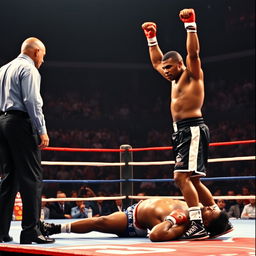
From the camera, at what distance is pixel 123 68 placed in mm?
11328

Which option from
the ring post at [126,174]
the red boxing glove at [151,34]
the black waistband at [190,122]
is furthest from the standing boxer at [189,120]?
the ring post at [126,174]

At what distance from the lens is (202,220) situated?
108 inches

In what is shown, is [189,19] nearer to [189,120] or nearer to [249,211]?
[189,120]

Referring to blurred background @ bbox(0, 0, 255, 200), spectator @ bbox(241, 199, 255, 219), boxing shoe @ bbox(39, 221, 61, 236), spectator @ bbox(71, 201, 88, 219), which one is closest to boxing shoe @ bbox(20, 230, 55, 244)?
boxing shoe @ bbox(39, 221, 61, 236)

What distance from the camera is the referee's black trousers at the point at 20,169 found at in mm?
2445

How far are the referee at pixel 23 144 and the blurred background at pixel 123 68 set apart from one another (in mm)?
6800

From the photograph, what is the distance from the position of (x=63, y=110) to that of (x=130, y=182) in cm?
609

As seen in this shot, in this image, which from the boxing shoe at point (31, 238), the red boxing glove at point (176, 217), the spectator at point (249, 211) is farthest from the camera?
the spectator at point (249, 211)

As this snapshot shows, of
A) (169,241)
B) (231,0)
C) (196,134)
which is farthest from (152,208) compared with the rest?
(231,0)

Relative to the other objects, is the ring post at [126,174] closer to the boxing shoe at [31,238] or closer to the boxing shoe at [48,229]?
the boxing shoe at [48,229]

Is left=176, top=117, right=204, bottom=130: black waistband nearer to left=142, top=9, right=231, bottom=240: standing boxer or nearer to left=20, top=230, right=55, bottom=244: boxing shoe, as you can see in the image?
left=142, top=9, right=231, bottom=240: standing boxer

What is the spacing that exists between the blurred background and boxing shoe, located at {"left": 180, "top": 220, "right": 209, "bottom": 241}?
21.7 feet

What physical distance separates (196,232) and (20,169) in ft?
3.13

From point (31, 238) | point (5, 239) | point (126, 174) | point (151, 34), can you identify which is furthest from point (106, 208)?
point (31, 238)
